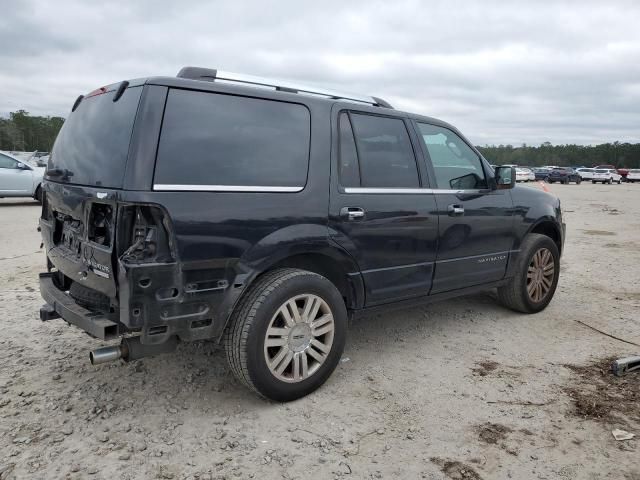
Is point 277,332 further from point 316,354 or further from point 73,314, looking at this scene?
point 73,314

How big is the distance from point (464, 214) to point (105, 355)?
289 cm

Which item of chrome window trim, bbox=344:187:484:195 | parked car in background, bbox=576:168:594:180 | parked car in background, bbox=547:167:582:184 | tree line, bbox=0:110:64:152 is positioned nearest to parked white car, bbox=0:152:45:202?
chrome window trim, bbox=344:187:484:195

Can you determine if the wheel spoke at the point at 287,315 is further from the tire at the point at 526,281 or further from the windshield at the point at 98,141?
the tire at the point at 526,281

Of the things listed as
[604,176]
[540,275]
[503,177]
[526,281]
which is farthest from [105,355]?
[604,176]

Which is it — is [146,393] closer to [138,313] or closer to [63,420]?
[63,420]

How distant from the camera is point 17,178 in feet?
45.3

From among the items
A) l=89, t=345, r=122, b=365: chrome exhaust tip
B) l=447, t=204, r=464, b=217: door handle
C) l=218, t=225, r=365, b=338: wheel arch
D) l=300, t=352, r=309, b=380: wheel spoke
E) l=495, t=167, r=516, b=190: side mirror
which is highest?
l=495, t=167, r=516, b=190: side mirror

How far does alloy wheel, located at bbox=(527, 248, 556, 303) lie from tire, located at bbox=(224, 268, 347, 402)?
2.48 m

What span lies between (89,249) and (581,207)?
60.5 feet

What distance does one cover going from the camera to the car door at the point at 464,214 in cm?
411

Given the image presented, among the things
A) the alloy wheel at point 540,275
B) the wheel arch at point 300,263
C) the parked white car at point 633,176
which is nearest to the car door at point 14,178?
the wheel arch at point 300,263

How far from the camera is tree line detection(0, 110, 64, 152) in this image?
2635 inches

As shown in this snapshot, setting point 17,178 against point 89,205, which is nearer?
point 89,205

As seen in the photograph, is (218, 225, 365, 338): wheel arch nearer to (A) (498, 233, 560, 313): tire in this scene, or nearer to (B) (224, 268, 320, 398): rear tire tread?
(B) (224, 268, 320, 398): rear tire tread
